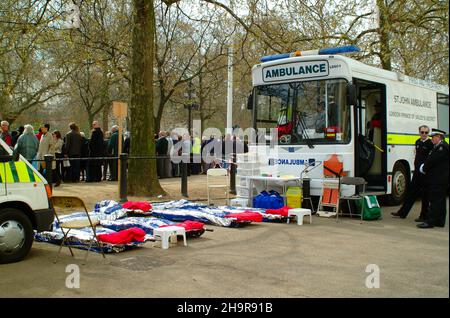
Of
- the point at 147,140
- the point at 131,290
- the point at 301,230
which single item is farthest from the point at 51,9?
the point at 131,290

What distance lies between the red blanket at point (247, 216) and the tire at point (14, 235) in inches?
162

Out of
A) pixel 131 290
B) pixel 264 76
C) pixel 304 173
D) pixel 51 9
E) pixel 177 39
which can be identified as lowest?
pixel 131 290

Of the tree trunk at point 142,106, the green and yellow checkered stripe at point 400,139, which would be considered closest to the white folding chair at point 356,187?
the green and yellow checkered stripe at point 400,139

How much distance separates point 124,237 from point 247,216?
9.76ft

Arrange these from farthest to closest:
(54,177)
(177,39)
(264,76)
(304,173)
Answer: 1. (177,39)
2. (54,177)
3. (264,76)
4. (304,173)

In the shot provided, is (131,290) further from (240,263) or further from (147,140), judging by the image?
(147,140)

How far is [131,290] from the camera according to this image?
5.62 meters

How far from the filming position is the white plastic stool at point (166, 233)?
7.93 metres

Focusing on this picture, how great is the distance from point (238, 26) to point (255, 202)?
7232mm

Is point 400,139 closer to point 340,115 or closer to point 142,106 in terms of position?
point 340,115

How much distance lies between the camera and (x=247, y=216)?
9984mm

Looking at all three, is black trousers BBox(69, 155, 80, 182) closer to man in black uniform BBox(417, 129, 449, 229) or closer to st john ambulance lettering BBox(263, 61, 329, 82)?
st john ambulance lettering BBox(263, 61, 329, 82)

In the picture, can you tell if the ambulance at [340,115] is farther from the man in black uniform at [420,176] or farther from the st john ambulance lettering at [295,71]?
the man in black uniform at [420,176]

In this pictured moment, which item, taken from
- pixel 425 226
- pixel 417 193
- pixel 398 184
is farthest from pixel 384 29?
pixel 425 226
